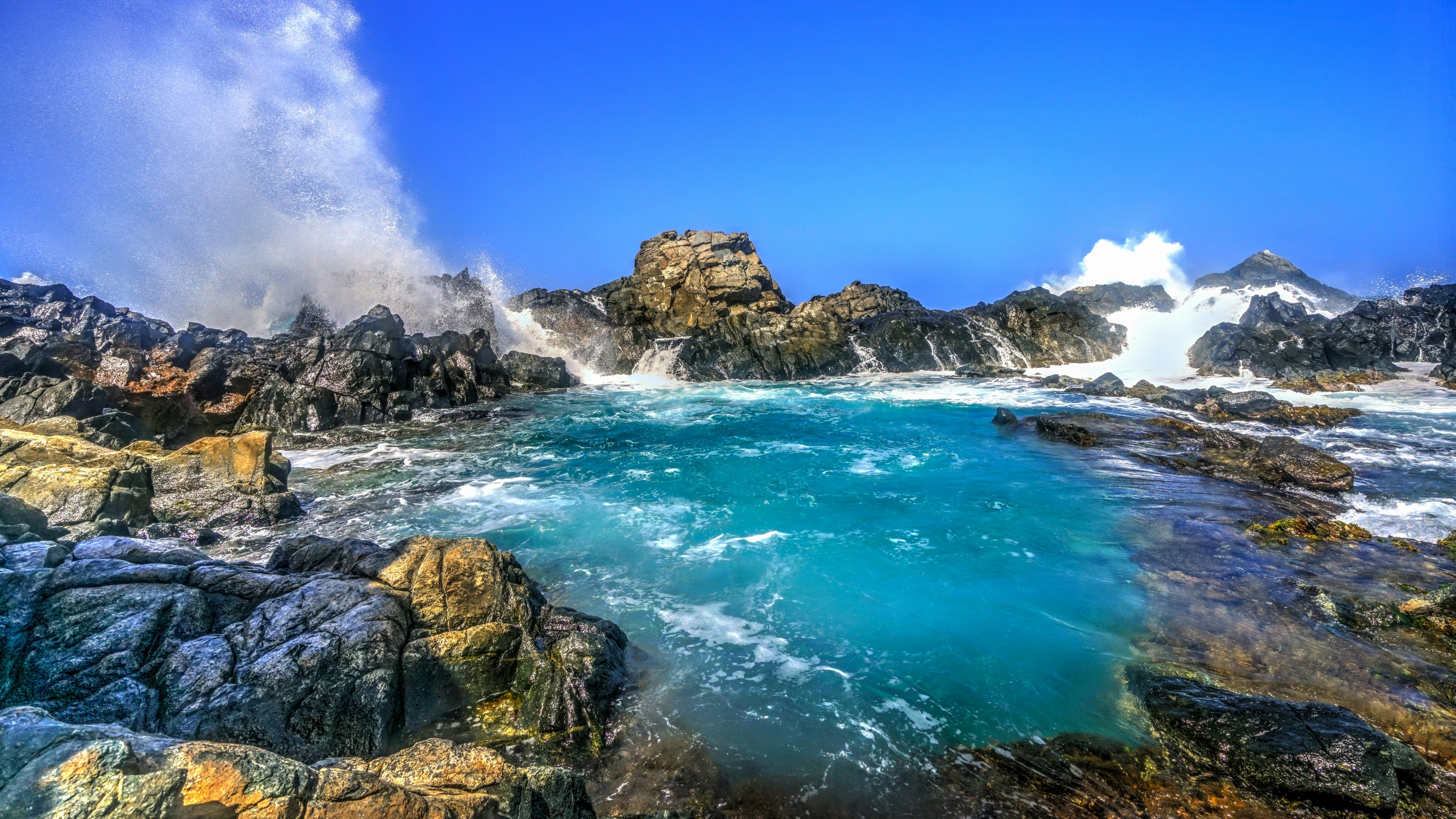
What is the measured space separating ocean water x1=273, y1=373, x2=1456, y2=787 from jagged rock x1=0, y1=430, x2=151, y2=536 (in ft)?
7.20

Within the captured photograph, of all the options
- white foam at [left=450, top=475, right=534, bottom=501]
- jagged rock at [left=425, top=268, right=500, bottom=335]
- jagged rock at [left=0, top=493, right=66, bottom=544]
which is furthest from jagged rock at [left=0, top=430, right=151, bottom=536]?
jagged rock at [left=425, top=268, right=500, bottom=335]

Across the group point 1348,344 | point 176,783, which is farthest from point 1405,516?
point 1348,344

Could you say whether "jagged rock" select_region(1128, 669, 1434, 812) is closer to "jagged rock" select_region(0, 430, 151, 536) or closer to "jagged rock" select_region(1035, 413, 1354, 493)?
"jagged rock" select_region(1035, 413, 1354, 493)

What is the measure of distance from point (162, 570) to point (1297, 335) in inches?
1554

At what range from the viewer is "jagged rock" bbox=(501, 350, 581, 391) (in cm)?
3025

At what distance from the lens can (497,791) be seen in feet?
10.3

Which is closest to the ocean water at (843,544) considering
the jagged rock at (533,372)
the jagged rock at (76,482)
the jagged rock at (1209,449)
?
the jagged rock at (1209,449)

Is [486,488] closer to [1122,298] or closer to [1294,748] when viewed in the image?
[1294,748]

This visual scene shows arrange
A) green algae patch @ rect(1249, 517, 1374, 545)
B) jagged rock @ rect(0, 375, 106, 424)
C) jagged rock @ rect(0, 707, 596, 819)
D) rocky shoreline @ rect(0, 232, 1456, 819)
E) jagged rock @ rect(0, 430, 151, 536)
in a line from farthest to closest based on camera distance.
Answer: jagged rock @ rect(0, 375, 106, 424) < green algae patch @ rect(1249, 517, 1374, 545) < jagged rock @ rect(0, 430, 151, 536) < rocky shoreline @ rect(0, 232, 1456, 819) < jagged rock @ rect(0, 707, 596, 819)

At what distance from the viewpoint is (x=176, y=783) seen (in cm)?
226

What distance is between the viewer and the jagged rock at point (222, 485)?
10250 millimetres

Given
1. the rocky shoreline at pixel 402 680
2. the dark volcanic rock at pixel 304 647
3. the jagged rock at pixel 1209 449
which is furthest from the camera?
the jagged rock at pixel 1209 449

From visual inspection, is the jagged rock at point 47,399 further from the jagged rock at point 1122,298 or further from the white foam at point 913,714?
the jagged rock at point 1122,298

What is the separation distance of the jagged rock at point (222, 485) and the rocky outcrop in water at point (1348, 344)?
33085mm
